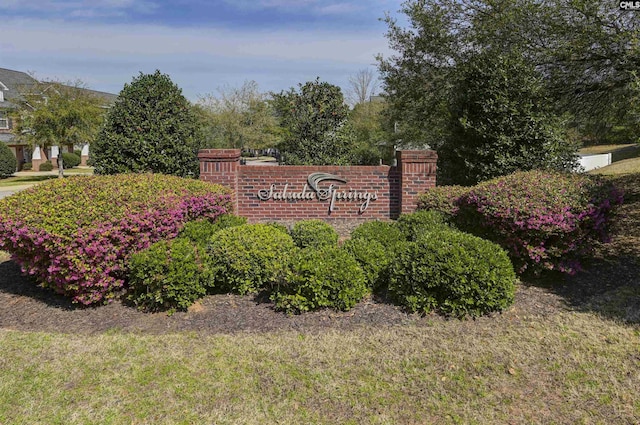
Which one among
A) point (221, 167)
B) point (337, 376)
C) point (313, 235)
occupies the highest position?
point (221, 167)

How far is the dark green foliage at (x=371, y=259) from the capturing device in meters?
5.05

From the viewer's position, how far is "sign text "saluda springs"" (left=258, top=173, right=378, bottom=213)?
8.77 meters

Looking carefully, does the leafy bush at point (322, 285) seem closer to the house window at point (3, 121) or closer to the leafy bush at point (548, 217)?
the leafy bush at point (548, 217)

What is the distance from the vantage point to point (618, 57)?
332 inches

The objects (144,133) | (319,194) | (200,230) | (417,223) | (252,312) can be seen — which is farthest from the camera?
(319,194)

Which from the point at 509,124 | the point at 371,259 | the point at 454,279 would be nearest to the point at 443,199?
the point at 509,124

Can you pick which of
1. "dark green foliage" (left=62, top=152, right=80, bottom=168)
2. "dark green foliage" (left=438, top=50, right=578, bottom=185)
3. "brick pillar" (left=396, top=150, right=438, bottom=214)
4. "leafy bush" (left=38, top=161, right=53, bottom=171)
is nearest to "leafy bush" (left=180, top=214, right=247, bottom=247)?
"brick pillar" (left=396, top=150, right=438, bottom=214)

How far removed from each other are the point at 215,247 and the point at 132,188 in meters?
1.47

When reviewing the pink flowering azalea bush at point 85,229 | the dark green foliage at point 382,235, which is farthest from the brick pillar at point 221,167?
the dark green foliage at point 382,235

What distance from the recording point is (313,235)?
20.3ft

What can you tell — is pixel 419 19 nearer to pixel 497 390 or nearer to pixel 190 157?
pixel 190 157

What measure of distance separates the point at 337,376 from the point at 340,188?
18.6 feet

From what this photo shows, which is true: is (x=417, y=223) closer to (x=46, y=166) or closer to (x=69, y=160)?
(x=46, y=166)

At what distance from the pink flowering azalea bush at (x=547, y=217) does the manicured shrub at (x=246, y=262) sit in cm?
270
